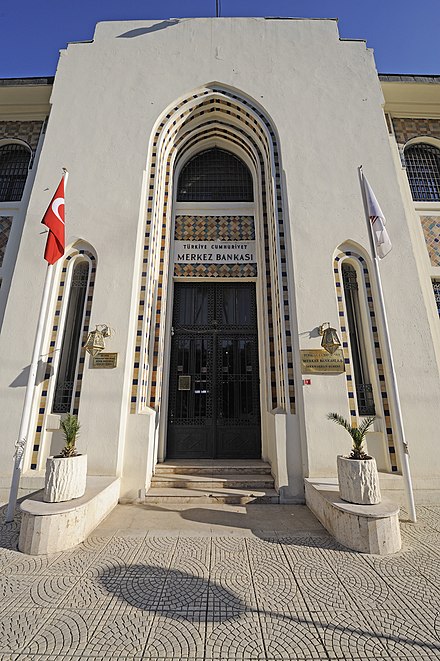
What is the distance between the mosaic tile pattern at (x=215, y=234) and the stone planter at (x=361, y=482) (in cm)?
426

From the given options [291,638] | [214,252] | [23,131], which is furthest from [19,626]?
[23,131]

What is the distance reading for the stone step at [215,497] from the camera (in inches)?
188

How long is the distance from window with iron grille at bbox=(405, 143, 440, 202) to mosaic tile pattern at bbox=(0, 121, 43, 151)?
8.82 m

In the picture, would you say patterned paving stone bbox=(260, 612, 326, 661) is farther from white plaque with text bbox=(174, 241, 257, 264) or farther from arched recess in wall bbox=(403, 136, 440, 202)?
arched recess in wall bbox=(403, 136, 440, 202)

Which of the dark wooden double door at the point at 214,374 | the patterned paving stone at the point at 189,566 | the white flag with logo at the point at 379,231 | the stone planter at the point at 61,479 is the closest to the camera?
the patterned paving stone at the point at 189,566

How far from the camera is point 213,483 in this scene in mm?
5086

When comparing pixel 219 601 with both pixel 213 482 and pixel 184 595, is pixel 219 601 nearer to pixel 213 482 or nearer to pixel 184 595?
pixel 184 595

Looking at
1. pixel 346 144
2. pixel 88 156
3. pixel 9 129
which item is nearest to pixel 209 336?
pixel 88 156

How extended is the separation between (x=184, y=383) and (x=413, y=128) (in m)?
8.08

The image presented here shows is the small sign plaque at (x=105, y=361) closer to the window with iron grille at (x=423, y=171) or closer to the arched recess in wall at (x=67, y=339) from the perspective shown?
the arched recess in wall at (x=67, y=339)

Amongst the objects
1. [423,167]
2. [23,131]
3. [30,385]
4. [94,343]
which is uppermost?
[23,131]

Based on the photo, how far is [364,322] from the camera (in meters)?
5.85

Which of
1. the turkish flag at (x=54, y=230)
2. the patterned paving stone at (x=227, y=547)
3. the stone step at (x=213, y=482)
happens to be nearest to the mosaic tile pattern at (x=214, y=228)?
the turkish flag at (x=54, y=230)

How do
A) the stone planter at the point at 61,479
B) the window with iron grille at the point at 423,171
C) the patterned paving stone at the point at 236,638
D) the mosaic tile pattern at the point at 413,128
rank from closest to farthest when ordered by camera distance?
1. the patterned paving stone at the point at 236,638
2. the stone planter at the point at 61,479
3. the window with iron grille at the point at 423,171
4. the mosaic tile pattern at the point at 413,128
